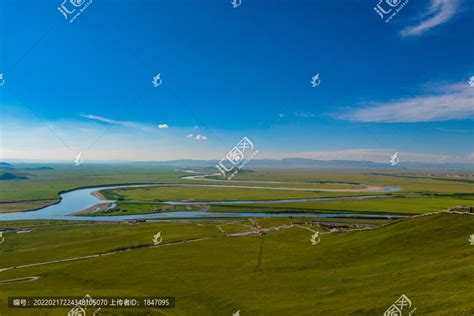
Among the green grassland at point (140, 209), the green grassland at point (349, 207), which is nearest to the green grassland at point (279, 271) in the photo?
the green grassland at point (140, 209)

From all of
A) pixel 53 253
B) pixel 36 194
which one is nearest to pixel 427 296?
pixel 53 253

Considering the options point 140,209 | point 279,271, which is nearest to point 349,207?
point 140,209

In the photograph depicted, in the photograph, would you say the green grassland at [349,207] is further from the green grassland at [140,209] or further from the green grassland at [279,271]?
the green grassland at [279,271]

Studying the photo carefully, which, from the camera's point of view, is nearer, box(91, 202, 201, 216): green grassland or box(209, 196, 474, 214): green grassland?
box(209, 196, 474, 214): green grassland

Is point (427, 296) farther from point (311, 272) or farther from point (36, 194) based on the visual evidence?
point (36, 194)

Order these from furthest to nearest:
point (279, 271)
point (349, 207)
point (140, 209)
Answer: point (140, 209)
point (349, 207)
point (279, 271)

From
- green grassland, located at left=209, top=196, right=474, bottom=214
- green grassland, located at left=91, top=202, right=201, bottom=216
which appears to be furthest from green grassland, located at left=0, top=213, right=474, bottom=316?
green grassland, located at left=209, top=196, right=474, bottom=214

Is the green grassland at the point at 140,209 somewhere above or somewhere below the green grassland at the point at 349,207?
above

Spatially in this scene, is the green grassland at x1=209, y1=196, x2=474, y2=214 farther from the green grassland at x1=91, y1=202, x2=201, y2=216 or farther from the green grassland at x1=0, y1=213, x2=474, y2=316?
the green grassland at x1=0, y1=213, x2=474, y2=316

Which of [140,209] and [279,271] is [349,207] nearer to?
[140,209]

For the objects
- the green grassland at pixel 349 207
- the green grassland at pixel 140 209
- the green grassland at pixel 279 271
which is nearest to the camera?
the green grassland at pixel 279 271
